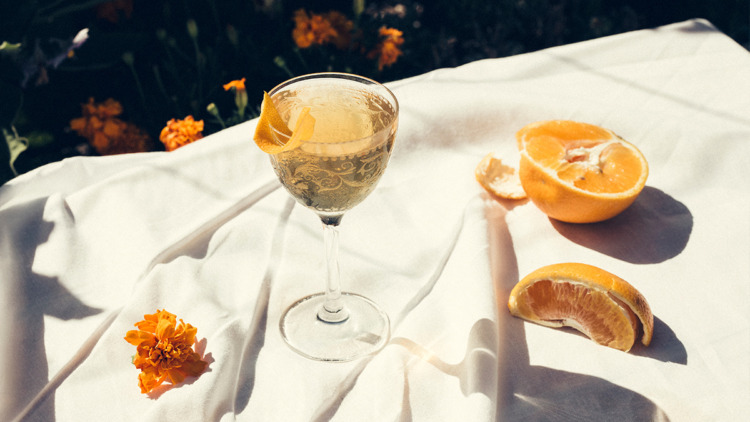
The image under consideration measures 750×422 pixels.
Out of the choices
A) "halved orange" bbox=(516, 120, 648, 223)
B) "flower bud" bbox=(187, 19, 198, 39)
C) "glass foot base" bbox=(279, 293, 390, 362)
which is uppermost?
"flower bud" bbox=(187, 19, 198, 39)

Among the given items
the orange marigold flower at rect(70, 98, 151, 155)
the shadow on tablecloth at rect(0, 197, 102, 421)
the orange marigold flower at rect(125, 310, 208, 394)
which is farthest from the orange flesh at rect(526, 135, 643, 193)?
the orange marigold flower at rect(70, 98, 151, 155)

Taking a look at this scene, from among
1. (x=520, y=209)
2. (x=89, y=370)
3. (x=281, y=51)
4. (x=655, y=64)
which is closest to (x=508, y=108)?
(x=520, y=209)

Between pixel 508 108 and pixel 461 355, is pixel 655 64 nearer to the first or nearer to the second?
pixel 508 108

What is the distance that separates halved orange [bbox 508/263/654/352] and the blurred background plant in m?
1.37

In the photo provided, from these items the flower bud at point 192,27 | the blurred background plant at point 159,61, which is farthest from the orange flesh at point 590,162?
the flower bud at point 192,27

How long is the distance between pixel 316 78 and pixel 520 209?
80 centimetres

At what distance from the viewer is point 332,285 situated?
1.59m

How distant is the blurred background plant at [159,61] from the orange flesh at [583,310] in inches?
54.4

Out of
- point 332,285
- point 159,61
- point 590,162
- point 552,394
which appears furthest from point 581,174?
point 159,61

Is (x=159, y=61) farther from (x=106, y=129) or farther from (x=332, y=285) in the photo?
(x=332, y=285)

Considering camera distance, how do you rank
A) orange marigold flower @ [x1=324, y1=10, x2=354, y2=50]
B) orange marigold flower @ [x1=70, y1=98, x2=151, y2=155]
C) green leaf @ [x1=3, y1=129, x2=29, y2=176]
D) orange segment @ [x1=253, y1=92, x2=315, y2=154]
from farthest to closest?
orange marigold flower @ [x1=324, y1=10, x2=354, y2=50] → orange marigold flower @ [x1=70, y1=98, x2=151, y2=155] → green leaf @ [x1=3, y1=129, x2=29, y2=176] → orange segment @ [x1=253, y1=92, x2=315, y2=154]

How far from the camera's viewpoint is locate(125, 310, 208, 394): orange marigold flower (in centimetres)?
141

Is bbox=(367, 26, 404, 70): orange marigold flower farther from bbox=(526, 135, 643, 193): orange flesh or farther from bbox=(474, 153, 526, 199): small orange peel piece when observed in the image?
bbox=(526, 135, 643, 193): orange flesh

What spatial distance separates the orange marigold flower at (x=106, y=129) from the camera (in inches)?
103
